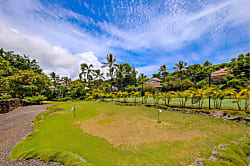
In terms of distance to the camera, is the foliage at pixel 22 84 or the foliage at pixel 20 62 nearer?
the foliage at pixel 22 84

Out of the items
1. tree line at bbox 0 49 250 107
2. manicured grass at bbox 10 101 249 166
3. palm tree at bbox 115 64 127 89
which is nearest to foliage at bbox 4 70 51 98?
tree line at bbox 0 49 250 107

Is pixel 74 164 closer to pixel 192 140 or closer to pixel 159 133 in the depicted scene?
pixel 159 133

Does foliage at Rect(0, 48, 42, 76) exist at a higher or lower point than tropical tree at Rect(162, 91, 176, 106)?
higher

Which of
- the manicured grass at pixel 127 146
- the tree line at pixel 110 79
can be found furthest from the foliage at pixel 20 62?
the manicured grass at pixel 127 146

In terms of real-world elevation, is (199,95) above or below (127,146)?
above

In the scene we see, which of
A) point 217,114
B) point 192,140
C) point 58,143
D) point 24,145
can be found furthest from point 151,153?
point 217,114

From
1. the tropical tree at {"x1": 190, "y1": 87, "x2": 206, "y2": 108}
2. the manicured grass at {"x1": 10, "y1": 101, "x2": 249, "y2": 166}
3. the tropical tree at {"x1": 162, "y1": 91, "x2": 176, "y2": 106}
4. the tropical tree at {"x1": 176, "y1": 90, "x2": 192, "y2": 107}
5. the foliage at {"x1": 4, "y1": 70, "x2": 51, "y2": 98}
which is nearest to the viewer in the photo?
the manicured grass at {"x1": 10, "y1": 101, "x2": 249, "y2": 166}

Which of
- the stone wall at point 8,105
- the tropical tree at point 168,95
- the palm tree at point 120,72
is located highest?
the palm tree at point 120,72

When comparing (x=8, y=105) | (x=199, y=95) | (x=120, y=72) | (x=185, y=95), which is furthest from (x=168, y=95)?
(x=120, y=72)

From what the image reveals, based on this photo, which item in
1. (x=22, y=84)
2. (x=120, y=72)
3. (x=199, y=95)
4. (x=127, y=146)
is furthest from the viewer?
(x=120, y=72)

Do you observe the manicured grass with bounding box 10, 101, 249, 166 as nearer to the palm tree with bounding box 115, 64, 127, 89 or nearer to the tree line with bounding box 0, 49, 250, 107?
the tree line with bounding box 0, 49, 250, 107

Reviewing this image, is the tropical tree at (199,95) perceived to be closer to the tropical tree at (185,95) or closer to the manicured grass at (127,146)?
the tropical tree at (185,95)

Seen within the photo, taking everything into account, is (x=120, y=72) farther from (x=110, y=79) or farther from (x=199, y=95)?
(x=199, y=95)

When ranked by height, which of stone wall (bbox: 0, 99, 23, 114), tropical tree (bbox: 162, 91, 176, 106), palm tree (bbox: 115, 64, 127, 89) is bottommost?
stone wall (bbox: 0, 99, 23, 114)
